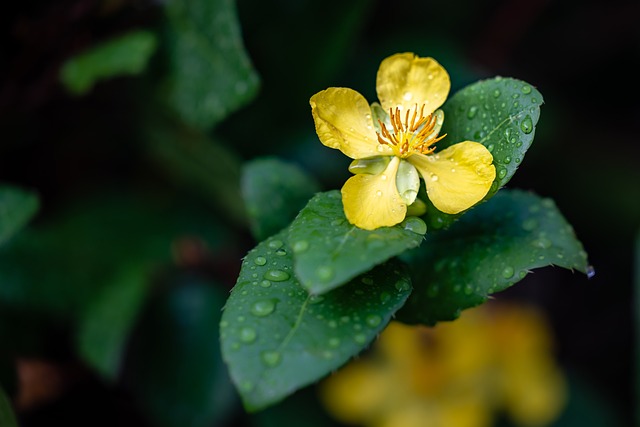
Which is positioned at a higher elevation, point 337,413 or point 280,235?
point 280,235

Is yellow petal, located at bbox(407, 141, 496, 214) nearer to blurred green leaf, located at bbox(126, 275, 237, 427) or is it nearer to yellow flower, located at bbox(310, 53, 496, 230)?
yellow flower, located at bbox(310, 53, 496, 230)

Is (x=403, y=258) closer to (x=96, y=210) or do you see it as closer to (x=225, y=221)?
(x=225, y=221)

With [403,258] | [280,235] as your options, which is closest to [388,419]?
Result: [403,258]

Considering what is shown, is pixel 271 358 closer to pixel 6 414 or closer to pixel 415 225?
pixel 415 225

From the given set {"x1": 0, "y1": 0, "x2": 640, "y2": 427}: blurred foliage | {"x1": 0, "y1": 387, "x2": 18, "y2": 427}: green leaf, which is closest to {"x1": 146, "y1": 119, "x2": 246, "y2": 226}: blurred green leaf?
{"x1": 0, "y1": 0, "x2": 640, "y2": 427}: blurred foliage

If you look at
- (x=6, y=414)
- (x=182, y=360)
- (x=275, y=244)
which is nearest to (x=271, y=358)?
(x=275, y=244)

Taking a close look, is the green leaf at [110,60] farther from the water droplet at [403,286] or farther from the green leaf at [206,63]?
the water droplet at [403,286]
